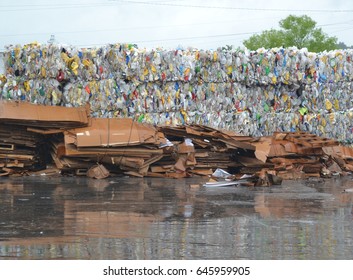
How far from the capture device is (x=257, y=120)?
2019 centimetres

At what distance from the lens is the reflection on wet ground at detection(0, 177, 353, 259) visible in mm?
8072

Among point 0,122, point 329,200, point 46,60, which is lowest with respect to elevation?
point 329,200

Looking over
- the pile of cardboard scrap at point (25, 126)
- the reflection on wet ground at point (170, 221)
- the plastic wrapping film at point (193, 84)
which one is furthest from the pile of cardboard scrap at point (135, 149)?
the plastic wrapping film at point (193, 84)

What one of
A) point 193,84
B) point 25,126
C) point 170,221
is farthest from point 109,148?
point 170,221

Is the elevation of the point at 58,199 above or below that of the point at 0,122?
below

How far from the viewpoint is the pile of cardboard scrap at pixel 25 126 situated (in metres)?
16.5

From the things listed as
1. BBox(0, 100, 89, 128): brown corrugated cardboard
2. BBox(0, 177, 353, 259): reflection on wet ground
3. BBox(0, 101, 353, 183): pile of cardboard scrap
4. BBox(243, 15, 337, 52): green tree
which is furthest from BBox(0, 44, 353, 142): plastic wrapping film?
BBox(243, 15, 337, 52): green tree

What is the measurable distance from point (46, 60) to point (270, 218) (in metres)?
10.1

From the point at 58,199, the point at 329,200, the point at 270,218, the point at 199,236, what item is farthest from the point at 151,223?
the point at 329,200

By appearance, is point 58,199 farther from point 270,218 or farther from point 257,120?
point 257,120

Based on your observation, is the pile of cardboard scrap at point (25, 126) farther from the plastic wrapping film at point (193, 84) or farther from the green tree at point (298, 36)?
the green tree at point (298, 36)

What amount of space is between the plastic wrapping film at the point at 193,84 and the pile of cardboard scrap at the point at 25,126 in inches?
78.7

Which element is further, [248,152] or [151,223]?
[248,152]

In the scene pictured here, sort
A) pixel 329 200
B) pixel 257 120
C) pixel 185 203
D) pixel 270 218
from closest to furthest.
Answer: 1. pixel 270 218
2. pixel 185 203
3. pixel 329 200
4. pixel 257 120
